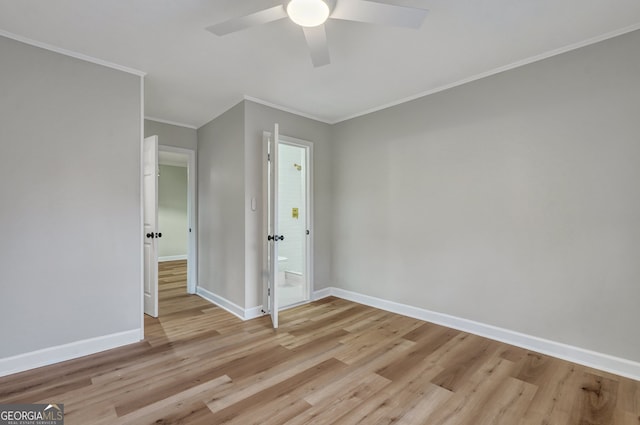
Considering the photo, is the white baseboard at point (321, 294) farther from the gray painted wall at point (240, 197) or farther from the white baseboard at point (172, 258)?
the white baseboard at point (172, 258)

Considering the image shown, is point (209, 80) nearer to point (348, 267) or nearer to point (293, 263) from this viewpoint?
point (348, 267)

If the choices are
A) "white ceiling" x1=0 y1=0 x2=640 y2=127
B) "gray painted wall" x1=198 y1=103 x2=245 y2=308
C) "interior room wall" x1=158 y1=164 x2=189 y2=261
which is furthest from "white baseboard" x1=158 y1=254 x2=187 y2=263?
"white ceiling" x1=0 y1=0 x2=640 y2=127

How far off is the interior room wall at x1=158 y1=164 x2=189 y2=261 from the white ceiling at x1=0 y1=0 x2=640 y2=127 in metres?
5.07

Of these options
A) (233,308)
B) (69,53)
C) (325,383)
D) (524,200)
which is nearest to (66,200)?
(69,53)

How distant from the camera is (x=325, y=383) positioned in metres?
2.15

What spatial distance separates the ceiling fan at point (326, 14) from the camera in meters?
1.58

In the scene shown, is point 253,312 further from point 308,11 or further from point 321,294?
point 308,11

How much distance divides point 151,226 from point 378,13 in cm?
330

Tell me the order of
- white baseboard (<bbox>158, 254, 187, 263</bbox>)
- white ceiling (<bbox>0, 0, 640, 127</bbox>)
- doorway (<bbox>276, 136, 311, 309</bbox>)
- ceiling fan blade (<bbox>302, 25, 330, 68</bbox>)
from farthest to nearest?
white baseboard (<bbox>158, 254, 187, 263</bbox>) < doorway (<bbox>276, 136, 311, 309</bbox>) < white ceiling (<bbox>0, 0, 640, 127</bbox>) < ceiling fan blade (<bbox>302, 25, 330, 68</bbox>)

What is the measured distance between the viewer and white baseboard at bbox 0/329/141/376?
2260 millimetres

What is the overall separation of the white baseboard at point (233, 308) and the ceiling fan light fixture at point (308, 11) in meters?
2.95

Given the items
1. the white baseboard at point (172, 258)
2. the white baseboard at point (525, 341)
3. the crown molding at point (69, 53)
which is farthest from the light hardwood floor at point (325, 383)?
the white baseboard at point (172, 258)

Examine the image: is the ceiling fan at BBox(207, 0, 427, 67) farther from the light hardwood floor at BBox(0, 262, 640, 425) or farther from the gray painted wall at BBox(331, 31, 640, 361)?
the light hardwood floor at BBox(0, 262, 640, 425)

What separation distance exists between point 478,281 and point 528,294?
1.38ft
